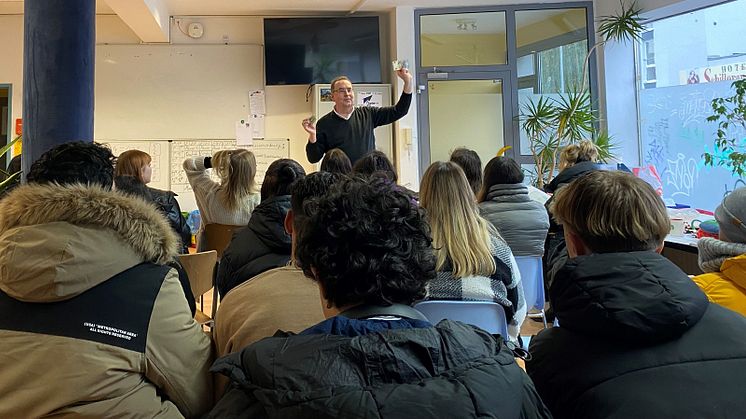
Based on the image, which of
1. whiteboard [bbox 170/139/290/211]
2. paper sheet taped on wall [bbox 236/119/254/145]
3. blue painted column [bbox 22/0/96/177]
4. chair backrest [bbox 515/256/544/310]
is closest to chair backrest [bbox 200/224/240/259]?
blue painted column [bbox 22/0/96/177]

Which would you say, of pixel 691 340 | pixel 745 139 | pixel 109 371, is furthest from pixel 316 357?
pixel 745 139

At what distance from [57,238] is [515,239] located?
217 cm

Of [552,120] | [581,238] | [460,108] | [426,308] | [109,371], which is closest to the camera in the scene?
[109,371]

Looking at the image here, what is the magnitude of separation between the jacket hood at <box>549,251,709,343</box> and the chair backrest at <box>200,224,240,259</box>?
2436 millimetres

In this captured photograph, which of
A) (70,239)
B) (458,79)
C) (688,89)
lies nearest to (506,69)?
(458,79)

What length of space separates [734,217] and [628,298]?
80 cm

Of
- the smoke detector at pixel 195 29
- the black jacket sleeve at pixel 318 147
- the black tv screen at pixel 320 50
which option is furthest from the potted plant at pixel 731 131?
the smoke detector at pixel 195 29

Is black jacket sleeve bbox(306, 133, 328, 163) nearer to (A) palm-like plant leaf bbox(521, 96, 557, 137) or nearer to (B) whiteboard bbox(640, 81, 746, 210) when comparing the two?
(A) palm-like plant leaf bbox(521, 96, 557, 137)

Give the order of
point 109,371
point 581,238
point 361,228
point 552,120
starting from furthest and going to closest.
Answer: point 552,120 < point 581,238 < point 109,371 < point 361,228

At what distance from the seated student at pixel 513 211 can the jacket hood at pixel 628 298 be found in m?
1.73

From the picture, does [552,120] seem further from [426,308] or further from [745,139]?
[426,308]

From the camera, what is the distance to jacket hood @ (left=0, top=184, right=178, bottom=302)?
101 cm

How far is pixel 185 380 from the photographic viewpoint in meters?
1.13

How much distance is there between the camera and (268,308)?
4.06 feet
